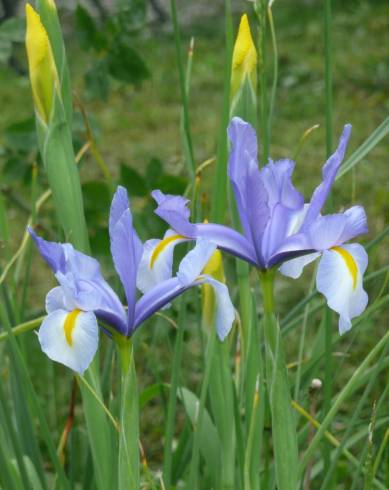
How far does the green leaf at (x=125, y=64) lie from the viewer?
1.88 meters

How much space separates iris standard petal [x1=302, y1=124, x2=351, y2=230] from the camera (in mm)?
960

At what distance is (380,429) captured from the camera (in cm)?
153

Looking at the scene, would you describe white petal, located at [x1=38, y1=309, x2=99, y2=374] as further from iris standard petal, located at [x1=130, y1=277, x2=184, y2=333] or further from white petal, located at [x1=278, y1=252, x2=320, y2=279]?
white petal, located at [x1=278, y1=252, x2=320, y2=279]

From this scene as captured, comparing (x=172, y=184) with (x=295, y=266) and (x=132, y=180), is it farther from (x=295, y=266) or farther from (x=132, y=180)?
(x=295, y=266)

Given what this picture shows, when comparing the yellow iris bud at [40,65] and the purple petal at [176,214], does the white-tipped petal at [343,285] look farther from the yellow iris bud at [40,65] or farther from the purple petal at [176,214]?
the yellow iris bud at [40,65]

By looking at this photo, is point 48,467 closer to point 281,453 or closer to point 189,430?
point 189,430

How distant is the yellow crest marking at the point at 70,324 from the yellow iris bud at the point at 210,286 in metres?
0.23

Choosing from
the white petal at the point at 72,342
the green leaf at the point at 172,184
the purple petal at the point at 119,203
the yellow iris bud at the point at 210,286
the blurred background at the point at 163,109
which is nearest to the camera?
the white petal at the point at 72,342

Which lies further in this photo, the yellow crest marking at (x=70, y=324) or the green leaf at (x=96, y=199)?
the green leaf at (x=96, y=199)

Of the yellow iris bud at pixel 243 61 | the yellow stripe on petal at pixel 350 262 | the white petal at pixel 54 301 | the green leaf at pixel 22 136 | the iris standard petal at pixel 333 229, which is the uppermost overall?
the yellow iris bud at pixel 243 61

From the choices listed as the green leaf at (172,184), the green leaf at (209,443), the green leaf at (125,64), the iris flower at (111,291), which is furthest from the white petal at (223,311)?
the green leaf at (125,64)

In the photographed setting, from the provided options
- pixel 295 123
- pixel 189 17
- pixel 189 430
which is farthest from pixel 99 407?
pixel 189 17

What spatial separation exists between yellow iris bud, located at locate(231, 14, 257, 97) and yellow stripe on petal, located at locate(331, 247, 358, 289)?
28 cm

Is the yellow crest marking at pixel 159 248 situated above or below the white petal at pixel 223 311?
above
